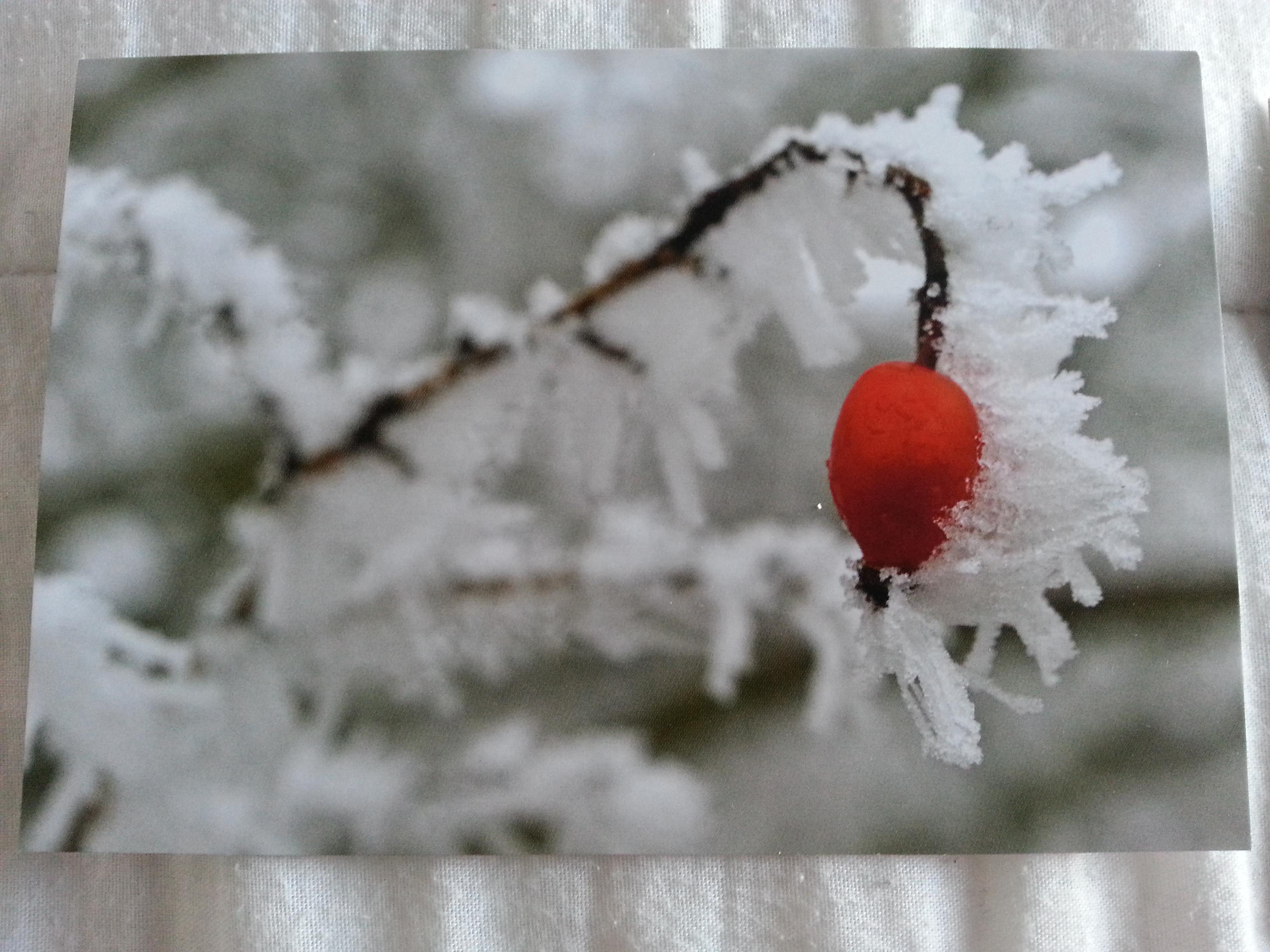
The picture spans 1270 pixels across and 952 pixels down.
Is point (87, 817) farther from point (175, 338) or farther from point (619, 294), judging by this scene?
point (619, 294)

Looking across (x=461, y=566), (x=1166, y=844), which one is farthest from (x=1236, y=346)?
(x=461, y=566)

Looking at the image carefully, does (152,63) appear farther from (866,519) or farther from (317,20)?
(866,519)

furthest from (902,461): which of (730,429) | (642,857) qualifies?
(642,857)

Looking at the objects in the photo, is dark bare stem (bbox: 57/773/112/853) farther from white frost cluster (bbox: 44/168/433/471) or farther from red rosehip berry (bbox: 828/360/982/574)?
red rosehip berry (bbox: 828/360/982/574)

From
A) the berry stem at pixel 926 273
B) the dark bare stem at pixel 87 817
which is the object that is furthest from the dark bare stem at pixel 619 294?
the dark bare stem at pixel 87 817

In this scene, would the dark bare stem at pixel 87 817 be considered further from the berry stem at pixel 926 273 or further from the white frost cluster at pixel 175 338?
the berry stem at pixel 926 273

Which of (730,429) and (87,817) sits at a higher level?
(730,429)
